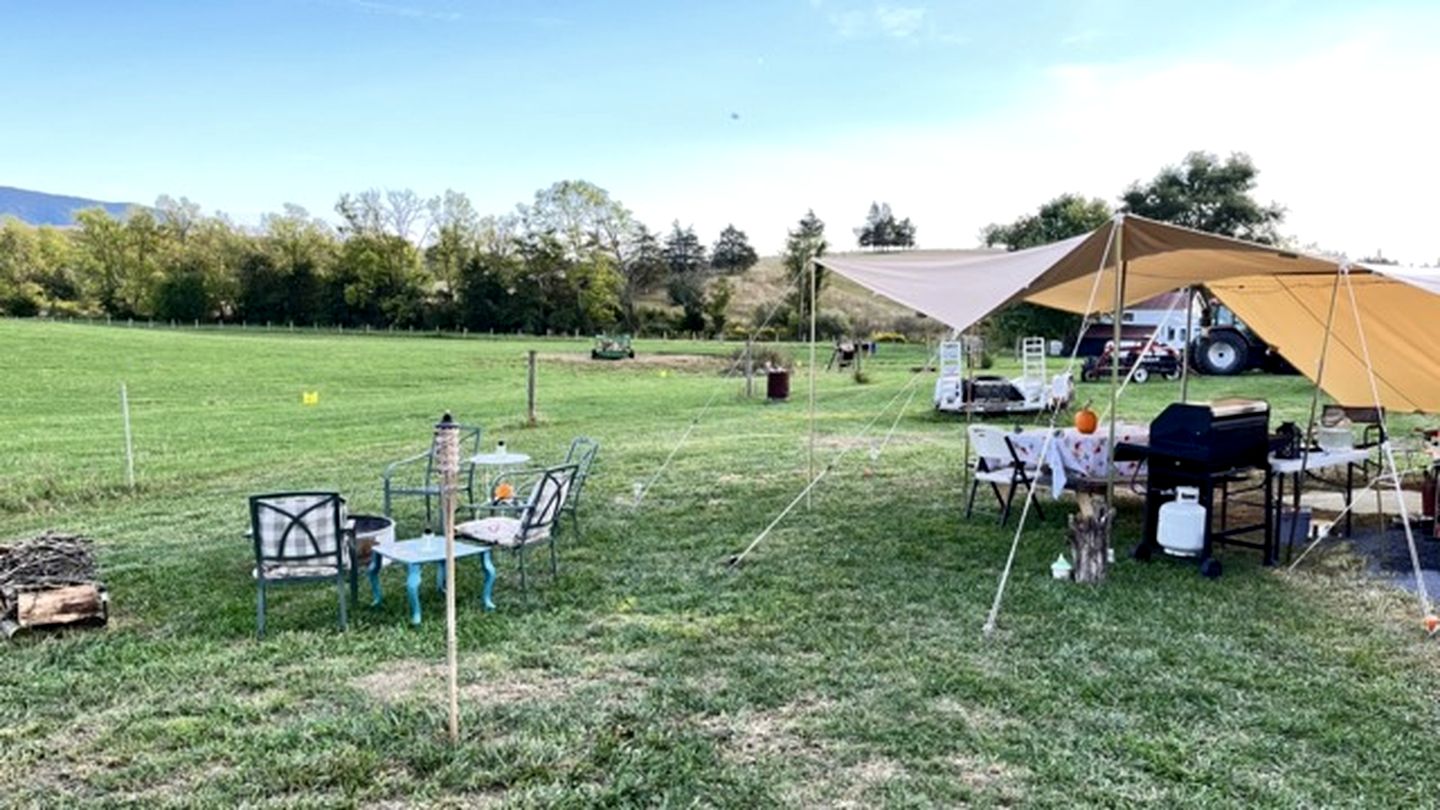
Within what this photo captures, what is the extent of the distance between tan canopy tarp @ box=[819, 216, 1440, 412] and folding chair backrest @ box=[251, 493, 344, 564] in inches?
149

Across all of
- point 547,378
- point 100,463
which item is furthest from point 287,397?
point 100,463

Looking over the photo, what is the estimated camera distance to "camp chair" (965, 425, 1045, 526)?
637 cm

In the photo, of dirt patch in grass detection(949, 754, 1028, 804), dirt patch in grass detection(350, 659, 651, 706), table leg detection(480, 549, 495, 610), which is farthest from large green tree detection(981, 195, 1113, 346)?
dirt patch in grass detection(949, 754, 1028, 804)

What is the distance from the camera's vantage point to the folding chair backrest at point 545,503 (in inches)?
194

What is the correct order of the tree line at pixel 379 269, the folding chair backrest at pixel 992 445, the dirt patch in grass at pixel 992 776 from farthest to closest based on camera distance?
the tree line at pixel 379 269 < the folding chair backrest at pixel 992 445 < the dirt patch in grass at pixel 992 776

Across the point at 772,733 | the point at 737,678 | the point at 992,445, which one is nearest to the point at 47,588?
the point at 737,678

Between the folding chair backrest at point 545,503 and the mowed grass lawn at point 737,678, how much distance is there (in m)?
0.39

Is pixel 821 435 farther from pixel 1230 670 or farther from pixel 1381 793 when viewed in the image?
pixel 1381 793

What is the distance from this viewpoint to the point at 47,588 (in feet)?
14.3

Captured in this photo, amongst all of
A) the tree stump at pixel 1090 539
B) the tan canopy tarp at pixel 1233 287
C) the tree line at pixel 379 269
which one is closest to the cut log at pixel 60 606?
the tan canopy tarp at pixel 1233 287

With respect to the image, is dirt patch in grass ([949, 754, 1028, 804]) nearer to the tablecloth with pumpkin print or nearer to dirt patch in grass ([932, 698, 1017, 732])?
dirt patch in grass ([932, 698, 1017, 732])

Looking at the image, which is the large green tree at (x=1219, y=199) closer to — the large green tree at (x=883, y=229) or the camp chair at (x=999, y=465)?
the camp chair at (x=999, y=465)

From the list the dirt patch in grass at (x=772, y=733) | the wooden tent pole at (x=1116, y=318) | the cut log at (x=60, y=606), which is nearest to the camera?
the dirt patch in grass at (x=772, y=733)

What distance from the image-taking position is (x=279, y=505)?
4297 mm
